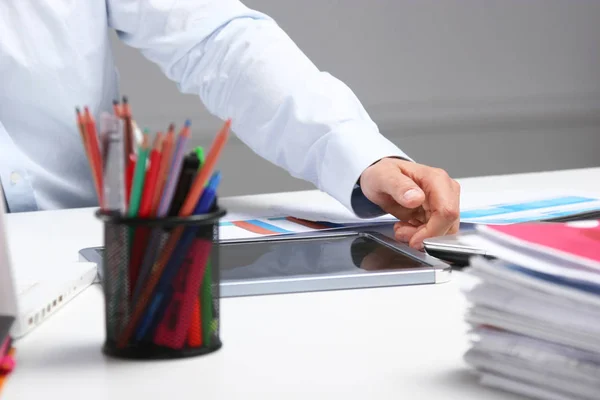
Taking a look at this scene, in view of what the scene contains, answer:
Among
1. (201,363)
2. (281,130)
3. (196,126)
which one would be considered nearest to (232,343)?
(201,363)

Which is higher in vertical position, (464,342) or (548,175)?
(548,175)

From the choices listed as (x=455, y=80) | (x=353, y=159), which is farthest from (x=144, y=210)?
(x=455, y=80)

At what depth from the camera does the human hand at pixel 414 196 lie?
2.91 ft

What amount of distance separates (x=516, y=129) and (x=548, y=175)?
63.6 inches

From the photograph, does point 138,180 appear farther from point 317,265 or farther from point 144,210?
point 317,265

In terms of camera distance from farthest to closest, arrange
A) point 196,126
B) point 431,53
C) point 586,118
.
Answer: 1. point 586,118
2. point 431,53
3. point 196,126

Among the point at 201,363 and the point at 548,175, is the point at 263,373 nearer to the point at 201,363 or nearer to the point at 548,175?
the point at 201,363

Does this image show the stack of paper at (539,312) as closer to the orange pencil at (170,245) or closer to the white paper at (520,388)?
the white paper at (520,388)

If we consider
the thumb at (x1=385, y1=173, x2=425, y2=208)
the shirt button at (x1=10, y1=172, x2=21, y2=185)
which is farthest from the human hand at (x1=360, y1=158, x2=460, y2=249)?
the shirt button at (x1=10, y1=172, x2=21, y2=185)

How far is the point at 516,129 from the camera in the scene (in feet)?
9.70

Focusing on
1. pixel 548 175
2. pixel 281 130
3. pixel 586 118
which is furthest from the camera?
pixel 586 118

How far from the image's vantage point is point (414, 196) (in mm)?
916

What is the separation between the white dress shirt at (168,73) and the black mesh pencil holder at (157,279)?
23.7 inches

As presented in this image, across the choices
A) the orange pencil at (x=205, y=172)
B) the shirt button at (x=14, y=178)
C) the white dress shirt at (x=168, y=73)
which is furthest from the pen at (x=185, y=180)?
the shirt button at (x=14, y=178)
